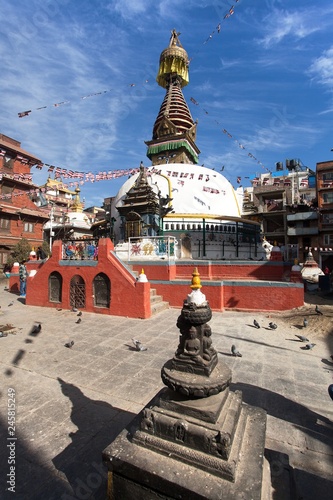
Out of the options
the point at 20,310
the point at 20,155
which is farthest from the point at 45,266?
the point at 20,155

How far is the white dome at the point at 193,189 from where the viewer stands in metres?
18.8

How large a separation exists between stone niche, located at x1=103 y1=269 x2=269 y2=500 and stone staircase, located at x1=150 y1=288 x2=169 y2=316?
7.29 m

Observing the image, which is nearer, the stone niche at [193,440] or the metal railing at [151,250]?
the stone niche at [193,440]

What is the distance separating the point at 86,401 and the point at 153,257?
28.4ft

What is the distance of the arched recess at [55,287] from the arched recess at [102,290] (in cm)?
217

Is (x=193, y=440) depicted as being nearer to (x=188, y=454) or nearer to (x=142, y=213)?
(x=188, y=454)

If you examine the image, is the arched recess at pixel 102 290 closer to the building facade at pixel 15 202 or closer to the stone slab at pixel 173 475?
the stone slab at pixel 173 475

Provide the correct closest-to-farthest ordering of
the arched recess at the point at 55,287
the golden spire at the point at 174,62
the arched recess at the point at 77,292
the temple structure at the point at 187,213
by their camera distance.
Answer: the arched recess at the point at 77,292 → the arched recess at the point at 55,287 → the temple structure at the point at 187,213 → the golden spire at the point at 174,62

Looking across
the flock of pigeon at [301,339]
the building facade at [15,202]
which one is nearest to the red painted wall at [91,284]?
the flock of pigeon at [301,339]

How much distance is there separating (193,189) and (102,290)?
39.7 ft

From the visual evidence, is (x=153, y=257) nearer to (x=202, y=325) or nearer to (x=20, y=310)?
(x=20, y=310)

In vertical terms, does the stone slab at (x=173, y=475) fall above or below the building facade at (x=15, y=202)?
below

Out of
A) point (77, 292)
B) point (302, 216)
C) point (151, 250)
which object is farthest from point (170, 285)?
point (302, 216)

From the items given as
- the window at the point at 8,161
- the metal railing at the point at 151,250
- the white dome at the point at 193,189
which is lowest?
the metal railing at the point at 151,250
